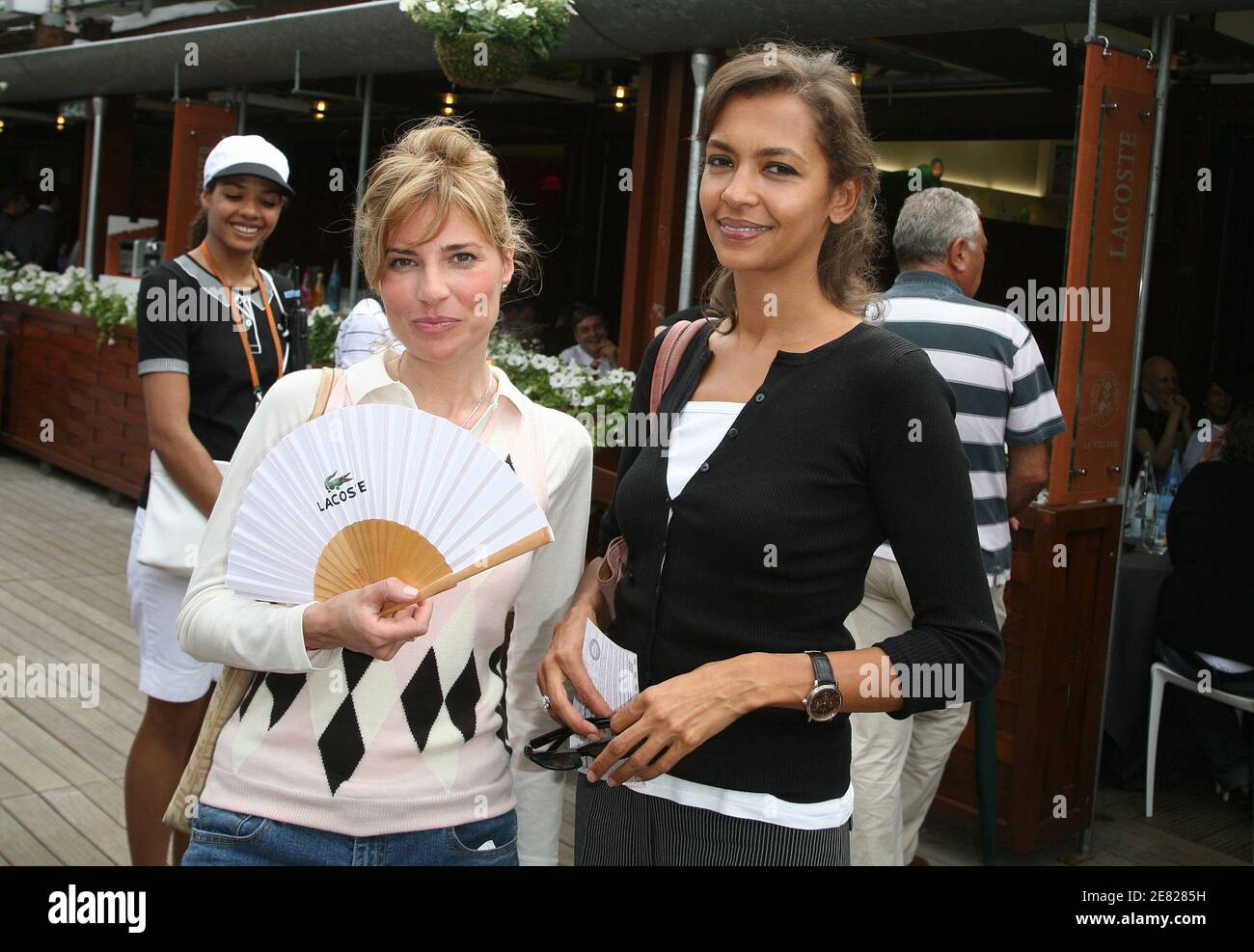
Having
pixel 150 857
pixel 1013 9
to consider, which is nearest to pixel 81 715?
pixel 150 857

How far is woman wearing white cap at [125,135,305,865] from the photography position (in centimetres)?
302

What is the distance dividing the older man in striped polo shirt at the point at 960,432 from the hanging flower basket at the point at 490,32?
2.02 m

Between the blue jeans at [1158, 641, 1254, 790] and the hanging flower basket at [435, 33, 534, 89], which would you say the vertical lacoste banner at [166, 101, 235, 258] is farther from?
the blue jeans at [1158, 641, 1254, 790]

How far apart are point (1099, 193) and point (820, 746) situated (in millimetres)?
2911

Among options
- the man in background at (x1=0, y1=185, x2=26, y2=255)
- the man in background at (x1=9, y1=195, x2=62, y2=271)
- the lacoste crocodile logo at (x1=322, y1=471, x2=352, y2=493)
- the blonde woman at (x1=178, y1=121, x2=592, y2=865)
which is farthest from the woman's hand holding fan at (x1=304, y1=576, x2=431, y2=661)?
the man in background at (x1=0, y1=185, x2=26, y2=255)

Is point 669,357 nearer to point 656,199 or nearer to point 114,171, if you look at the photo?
point 656,199

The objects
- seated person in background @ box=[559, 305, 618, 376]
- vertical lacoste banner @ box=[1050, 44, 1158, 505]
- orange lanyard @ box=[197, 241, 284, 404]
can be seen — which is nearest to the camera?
orange lanyard @ box=[197, 241, 284, 404]

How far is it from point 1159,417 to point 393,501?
617cm

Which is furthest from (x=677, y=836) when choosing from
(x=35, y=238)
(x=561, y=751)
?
(x=35, y=238)

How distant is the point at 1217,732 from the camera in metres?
4.80

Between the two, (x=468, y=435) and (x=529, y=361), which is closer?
(x=468, y=435)

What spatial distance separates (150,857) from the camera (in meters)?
2.99

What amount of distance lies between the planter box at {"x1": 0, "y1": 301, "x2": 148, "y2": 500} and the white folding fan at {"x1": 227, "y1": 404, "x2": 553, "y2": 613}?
726 cm

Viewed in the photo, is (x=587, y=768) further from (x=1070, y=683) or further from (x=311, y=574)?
(x=1070, y=683)
